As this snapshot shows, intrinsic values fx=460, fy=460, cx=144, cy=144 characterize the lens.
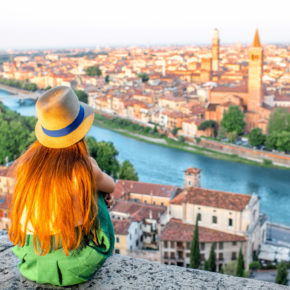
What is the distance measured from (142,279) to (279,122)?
934cm

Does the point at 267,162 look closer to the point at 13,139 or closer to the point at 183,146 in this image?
the point at 183,146

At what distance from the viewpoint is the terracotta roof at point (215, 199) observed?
465cm

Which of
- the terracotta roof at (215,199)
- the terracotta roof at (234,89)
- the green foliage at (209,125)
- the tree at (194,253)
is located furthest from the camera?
the terracotta roof at (234,89)

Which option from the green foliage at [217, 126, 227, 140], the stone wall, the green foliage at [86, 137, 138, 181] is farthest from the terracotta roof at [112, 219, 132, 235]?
the green foliage at [217, 126, 227, 140]

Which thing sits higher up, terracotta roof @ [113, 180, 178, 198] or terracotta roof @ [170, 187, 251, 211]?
terracotta roof @ [170, 187, 251, 211]

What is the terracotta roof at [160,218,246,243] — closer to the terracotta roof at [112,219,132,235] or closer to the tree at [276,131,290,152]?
the terracotta roof at [112,219,132,235]

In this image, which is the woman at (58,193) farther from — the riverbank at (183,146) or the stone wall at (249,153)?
the stone wall at (249,153)

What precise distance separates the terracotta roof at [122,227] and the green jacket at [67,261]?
375 centimetres

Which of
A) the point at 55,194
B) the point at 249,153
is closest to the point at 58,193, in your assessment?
the point at 55,194

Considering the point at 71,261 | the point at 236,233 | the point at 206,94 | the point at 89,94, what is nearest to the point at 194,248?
the point at 236,233

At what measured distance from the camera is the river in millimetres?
6359

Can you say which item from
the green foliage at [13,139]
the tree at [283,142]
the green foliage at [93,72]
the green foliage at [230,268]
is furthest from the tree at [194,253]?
the green foliage at [93,72]

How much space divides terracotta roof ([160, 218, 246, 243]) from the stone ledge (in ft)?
12.3

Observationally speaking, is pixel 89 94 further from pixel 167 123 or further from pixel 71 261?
pixel 71 261
